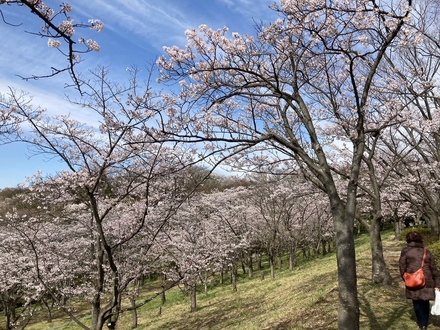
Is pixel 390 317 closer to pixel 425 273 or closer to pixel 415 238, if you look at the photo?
pixel 425 273

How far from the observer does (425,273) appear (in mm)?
5871

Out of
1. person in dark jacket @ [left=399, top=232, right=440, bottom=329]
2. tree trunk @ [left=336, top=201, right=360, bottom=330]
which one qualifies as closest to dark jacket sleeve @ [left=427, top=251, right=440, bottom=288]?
person in dark jacket @ [left=399, top=232, right=440, bottom=329]

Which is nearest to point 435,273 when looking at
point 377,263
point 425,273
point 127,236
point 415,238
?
point 425,273

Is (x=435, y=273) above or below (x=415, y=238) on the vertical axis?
below

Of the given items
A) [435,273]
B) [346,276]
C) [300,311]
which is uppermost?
Result: [346,276]

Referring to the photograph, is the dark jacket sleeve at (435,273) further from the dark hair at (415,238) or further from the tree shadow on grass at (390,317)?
the tree shadow on grass at (390,317)

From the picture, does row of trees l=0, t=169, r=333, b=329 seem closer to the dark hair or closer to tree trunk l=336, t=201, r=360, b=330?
tree trunk l=336, t=201, r=360, b=330

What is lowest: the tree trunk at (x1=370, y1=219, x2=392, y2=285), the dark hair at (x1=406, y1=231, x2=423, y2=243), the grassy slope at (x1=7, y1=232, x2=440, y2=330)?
the grassy slope at (x1=7, y1=232, x2=440, y2=330)

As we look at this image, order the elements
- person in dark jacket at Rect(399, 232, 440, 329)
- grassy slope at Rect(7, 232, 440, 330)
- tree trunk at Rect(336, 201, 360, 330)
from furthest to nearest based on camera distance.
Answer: grassy slope at Rect(7, 232, 440, 330)
person in dark jacket at Rect(399, 232, 440, 329)
tree trunk at Rect(336, 201, 360, 330)

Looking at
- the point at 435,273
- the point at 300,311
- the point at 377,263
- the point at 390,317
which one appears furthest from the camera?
the point at 377,263

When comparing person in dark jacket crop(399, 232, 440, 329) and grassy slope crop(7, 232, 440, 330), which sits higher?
person in dark jacket crop(399, 232, 440, 329)

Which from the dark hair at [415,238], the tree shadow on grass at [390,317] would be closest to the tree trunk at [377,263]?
the tree shadow on grass at [390,317]

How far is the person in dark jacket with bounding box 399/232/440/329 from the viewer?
228 inches

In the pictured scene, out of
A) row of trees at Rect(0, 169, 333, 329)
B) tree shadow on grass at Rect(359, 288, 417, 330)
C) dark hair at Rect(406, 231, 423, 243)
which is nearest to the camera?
Answer: dark hair at Rect(406, 231, 423, 243)
